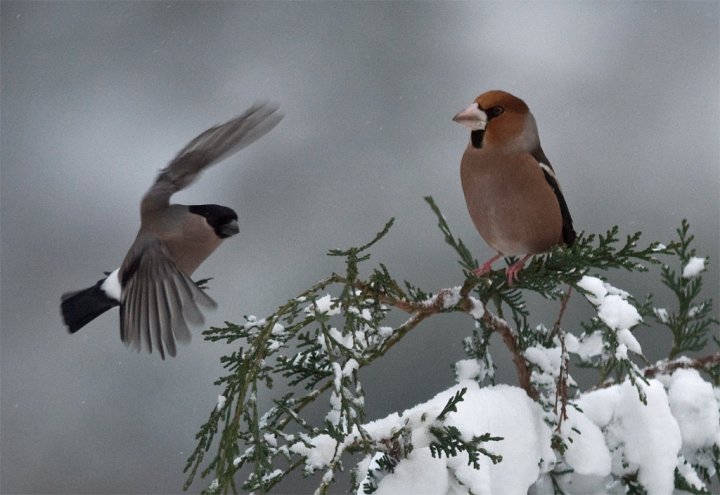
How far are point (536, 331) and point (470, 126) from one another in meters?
0.26

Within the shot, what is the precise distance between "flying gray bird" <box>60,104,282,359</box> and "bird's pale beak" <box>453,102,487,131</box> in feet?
1.45

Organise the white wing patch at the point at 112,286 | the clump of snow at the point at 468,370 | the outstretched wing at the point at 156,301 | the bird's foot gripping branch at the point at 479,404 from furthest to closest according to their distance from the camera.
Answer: the white wing patch at the point at 112,286
the outstretched wing at the point at 156,301
the clump of snow at the point at 468,370
the bird's foot gripping branch at the point at 479,404

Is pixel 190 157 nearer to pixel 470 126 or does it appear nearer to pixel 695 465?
pixel 470 126

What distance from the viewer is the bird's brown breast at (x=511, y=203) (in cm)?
102

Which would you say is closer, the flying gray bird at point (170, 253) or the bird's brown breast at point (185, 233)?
the flying gray bird at point (170, 253)

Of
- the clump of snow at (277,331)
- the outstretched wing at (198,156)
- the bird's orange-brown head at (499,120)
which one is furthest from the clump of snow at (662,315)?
the outstretched wing at (198,156)

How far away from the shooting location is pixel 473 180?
105cm

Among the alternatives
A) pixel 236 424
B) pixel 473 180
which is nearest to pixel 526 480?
pixel 236 424

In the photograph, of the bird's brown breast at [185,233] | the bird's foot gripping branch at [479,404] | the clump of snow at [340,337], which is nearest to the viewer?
the bird's foot gripping branch at [479,404]

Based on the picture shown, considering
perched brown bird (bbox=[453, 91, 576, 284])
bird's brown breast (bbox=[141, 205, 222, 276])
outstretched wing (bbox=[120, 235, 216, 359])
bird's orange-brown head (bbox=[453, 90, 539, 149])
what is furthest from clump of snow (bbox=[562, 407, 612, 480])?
bird's brown breast (bbox=[141, 205, 222, 276])

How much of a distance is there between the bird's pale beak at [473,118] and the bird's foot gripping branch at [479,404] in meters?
0.17

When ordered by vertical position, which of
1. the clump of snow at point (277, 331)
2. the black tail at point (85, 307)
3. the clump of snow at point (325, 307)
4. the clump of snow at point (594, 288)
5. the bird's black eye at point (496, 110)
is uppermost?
the bird's black eye at point (496, 110)

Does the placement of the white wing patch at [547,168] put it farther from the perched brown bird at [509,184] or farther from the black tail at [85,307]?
the black tail at [85,307]

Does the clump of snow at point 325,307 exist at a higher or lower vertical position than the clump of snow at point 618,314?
higher
